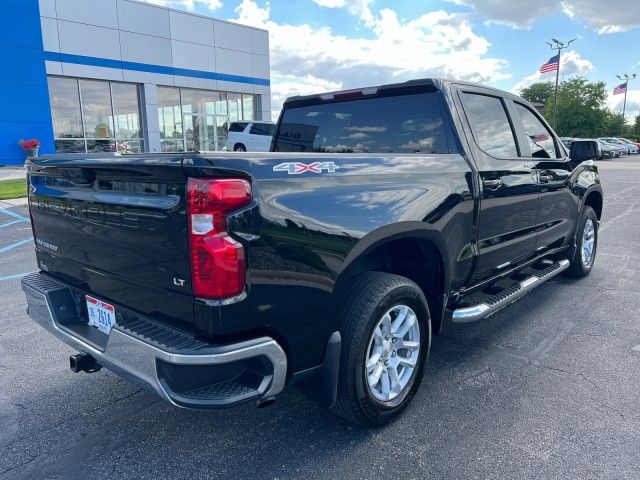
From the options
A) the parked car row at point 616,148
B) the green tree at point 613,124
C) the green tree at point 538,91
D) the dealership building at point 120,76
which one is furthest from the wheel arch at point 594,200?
the green tree at point 538,91

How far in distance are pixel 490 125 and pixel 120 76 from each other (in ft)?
71.6

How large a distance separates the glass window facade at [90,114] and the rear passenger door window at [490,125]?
19643mm

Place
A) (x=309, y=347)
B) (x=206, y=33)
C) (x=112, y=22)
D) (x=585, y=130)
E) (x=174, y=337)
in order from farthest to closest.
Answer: (x=585, y=130) < (x=206, y=33) < (x=112, y=22) < (x=309, y=347) < (x=174, y=337)

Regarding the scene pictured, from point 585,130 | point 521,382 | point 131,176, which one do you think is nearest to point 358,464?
point 521,382

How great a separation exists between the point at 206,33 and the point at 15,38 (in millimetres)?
8810

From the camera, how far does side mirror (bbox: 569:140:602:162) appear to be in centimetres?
479

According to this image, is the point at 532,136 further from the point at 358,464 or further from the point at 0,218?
the point at 0,218

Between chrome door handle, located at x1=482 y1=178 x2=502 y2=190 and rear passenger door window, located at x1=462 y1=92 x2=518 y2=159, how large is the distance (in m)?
0.23

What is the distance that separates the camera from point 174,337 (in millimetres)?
2178

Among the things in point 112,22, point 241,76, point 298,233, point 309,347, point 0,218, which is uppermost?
point 112,22

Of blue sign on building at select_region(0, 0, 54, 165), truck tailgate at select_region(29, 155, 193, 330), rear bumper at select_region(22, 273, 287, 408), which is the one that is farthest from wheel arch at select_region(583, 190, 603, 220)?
blue sign on building at select_region(0, 0, 54, 165)

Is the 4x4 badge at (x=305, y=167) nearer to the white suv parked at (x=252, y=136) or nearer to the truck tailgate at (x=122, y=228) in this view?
the truck tailgate at (x=122, y=228)

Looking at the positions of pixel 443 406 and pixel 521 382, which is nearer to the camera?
pixel 443 406

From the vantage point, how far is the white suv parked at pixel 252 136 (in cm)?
2061
